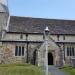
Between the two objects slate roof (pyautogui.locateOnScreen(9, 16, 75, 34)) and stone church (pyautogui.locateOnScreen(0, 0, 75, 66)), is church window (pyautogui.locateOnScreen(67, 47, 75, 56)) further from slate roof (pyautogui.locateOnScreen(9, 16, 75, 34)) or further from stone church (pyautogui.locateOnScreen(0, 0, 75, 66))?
slate roof (pyautogui.locateOnScreen(9, 16, 75, 34))

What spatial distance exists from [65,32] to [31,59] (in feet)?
27.7

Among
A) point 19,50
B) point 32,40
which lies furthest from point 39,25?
point 19,50

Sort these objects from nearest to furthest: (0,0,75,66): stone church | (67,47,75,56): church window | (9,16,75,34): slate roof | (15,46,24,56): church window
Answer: (0,0,75,66): stone church
(15,46,24,56): church window
(67,47,75,56): church window
(9,16,75,34): slate roof

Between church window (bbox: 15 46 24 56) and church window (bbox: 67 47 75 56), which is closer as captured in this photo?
church window (bbox: 15 46 24 56)

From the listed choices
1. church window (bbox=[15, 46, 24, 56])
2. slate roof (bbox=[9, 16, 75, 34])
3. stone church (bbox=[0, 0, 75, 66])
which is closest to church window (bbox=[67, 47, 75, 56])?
stone church (bbox=[0, 0, 75, 66])

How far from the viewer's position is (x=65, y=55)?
126ft

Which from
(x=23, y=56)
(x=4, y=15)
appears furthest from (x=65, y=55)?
(x=4, y=15)

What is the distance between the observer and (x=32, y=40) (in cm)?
3825

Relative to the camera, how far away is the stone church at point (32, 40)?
36562mm

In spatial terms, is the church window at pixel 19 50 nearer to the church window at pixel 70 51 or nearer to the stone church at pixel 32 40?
the stone church at pixel 32 40

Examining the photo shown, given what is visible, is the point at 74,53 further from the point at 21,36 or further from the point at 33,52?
the point at 21,36

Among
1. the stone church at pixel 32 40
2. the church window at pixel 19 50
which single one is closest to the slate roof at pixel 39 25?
the stone church at pixel 32 40

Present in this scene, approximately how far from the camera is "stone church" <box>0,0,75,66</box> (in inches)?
1439

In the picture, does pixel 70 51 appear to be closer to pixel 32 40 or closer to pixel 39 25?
pixel 32 40
